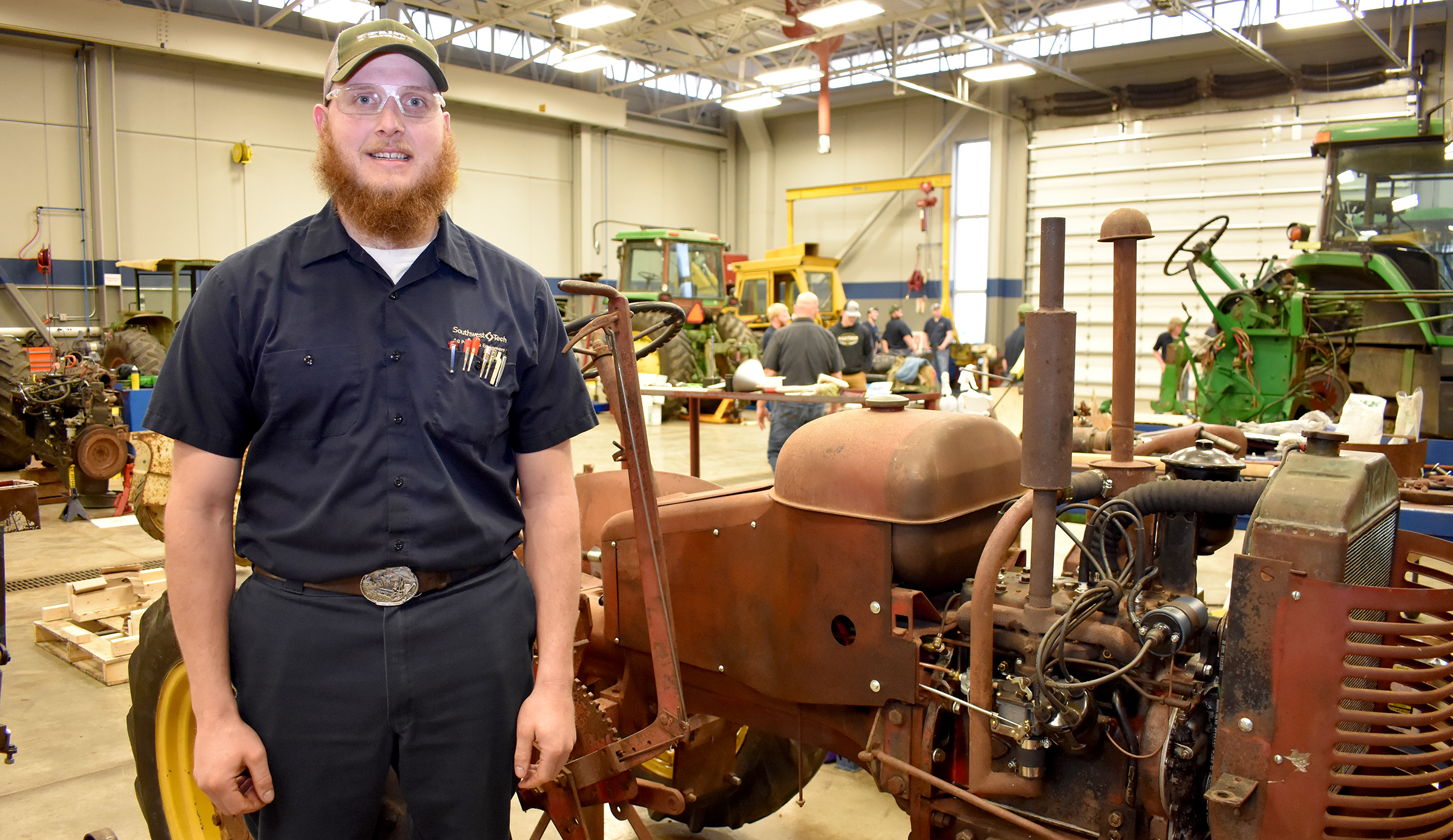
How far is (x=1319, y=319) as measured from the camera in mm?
7113

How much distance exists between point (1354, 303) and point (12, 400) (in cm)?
959

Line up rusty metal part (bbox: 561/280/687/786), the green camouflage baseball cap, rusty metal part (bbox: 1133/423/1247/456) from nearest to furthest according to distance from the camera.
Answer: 1. the green camouflage baseball cap
2. rusty metal part (bbox: 561/280/687/786)
3. rusty metal part (bbox: 1133/423/1247/456)

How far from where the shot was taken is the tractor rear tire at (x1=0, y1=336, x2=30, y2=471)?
275 inches

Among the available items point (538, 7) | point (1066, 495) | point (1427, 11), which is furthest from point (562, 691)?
point (1427, 11)

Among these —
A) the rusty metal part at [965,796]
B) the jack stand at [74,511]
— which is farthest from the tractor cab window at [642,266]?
the rusty metal part at [965,796]

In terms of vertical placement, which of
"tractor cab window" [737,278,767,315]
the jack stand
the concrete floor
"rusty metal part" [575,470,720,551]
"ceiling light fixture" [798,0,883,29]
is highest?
"ceiling light fixture" [798,0,883,29]

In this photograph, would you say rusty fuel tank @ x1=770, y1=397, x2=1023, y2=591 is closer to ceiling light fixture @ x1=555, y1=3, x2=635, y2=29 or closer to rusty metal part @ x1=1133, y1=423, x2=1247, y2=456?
rusty metal part @ x1=1133, y1=423, x2=1247, y2=456

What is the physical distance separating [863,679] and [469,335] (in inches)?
40.6

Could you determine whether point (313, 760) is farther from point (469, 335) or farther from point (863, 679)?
point (863, 679)

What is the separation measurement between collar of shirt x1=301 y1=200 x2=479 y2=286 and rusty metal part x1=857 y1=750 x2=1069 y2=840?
3.87 feet

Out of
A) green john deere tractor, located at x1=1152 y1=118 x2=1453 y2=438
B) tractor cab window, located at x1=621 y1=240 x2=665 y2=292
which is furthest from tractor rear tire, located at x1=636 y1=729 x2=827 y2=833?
tractor cab window, located at x1=621 y1=240 x2=665 y2=292

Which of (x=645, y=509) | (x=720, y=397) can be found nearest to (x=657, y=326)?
(x=645, y=509)

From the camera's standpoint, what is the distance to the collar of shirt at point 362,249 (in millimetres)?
1426

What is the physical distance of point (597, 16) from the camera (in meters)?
11.3
